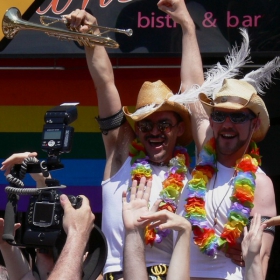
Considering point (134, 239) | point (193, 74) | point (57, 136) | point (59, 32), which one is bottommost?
point (134, 239)

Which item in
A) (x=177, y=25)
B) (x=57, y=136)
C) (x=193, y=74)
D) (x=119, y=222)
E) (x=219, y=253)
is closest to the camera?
(x=57, y=136)

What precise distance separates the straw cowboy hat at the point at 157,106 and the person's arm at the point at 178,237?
840 mm

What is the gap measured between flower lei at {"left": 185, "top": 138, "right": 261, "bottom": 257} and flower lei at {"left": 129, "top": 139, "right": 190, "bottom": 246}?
7cm

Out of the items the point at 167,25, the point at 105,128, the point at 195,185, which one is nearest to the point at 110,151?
the point at 105,128

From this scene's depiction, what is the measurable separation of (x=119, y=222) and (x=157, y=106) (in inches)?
24.4

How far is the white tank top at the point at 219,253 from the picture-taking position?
12.3 feet

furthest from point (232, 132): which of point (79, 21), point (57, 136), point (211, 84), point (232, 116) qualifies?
point (57, 136)

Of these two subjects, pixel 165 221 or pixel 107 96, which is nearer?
pixel 165 221

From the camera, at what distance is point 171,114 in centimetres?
416

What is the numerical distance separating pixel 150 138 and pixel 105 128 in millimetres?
255

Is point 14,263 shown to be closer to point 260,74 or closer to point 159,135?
point 159,135

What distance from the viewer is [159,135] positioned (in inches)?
161

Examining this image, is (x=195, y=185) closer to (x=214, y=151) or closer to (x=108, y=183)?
(x=214, y=151)

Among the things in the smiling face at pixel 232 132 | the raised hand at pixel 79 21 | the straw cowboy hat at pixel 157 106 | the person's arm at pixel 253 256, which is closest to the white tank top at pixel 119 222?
the straw cowboy hat at pixel 157 106
